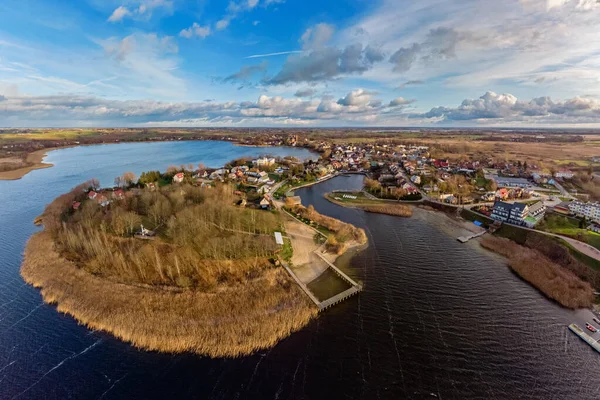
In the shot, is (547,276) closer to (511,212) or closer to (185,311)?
(511,212)

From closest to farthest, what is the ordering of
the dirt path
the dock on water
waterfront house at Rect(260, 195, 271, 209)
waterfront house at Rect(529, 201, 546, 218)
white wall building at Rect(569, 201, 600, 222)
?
the dock on water
the dirt path
white wall building at Rect(569, 201, 600, 222)
waterfront house at Rect(529, 201, 546, 218)
waterfront house at Rect(260, 195, 271, 209)

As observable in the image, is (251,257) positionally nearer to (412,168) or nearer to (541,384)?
(541,384)

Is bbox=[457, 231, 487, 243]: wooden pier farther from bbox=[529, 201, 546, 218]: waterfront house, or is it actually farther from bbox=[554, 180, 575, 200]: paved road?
bbox=[554, 180, 575, 200]: paved road

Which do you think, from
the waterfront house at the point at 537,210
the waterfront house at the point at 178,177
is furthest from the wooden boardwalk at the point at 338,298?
the waterfront house at the point at 178,177

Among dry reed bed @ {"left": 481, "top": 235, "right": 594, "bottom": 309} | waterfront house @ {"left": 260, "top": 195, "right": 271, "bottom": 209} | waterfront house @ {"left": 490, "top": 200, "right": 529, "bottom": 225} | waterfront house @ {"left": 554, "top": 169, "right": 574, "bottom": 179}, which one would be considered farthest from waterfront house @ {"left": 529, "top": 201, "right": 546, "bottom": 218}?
waterfront house @ {"left": 260, "top": 195, "right": 271, "bottom": 209}

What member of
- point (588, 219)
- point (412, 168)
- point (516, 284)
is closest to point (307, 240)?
point (516, 284)

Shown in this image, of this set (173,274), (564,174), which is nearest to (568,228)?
(564,174)

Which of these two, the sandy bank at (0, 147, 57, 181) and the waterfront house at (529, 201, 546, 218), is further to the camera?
the sandy bank at (0, 147, 57, 181)
